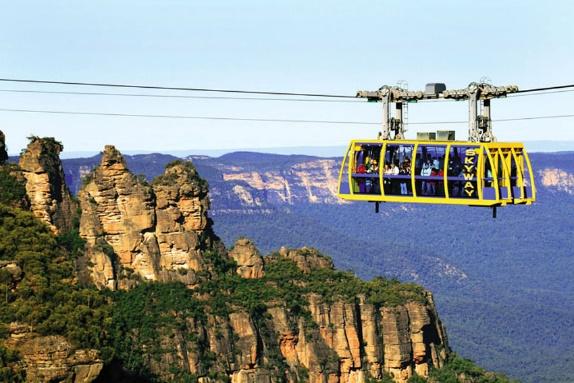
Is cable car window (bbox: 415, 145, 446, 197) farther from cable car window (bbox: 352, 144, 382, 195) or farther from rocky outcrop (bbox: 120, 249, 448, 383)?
rocky outcrop (bbox: 120, 249, 448, 383)

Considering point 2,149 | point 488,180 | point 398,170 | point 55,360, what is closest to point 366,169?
point 398,170

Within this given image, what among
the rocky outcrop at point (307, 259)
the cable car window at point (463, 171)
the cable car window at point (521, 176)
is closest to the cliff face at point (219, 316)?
the rocky outcrop at point (307, 259)

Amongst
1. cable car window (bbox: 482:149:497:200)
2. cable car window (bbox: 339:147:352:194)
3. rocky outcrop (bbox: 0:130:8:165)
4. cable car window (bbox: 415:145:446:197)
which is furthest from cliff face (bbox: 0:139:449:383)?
cable car window (bbox: 482:149:497:200)

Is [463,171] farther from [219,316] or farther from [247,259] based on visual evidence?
[247,259]

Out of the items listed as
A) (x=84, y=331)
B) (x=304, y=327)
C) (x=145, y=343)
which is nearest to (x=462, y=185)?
(x=84, y=331)

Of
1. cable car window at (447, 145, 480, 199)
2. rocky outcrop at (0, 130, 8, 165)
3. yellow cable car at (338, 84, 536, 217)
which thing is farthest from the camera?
rocky outcrop at (0, 130, 8, 165)

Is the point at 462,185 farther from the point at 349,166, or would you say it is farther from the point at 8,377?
the point at 8,377
